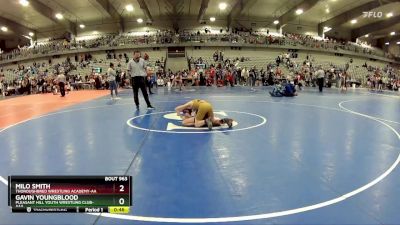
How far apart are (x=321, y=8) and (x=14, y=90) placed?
31.8m

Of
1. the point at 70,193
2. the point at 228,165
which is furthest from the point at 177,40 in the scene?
the point at 70,193

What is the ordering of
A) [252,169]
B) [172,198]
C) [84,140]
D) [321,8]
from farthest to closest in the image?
[321,8], [84,140], [252,169], [172,198]

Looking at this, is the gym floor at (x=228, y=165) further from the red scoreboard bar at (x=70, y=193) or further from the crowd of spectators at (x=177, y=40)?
the crowd of spectators at (x=177, y=40)

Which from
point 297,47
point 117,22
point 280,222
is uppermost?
point 117,22

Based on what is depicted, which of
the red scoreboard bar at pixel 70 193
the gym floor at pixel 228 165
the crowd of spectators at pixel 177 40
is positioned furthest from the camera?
the crowd of spectators at pixel 177 40

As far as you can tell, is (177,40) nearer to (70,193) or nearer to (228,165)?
(228,165)

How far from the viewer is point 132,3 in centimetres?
3294

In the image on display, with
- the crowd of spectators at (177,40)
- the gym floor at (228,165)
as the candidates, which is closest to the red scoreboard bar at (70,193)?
the gym floor at (228,165)

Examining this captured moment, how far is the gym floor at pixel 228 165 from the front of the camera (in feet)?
10.3

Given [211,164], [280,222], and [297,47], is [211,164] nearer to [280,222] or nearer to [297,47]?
[280,222]

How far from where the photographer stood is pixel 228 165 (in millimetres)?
4656

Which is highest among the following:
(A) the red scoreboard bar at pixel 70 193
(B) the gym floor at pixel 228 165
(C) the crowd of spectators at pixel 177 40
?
(C) the crowd of spectators at pixel 177 40

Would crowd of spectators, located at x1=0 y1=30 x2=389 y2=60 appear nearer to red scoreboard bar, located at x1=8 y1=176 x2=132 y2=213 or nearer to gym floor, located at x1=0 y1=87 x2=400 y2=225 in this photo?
gym floor, located at x1=0 y1=87 x2=400 y2=225

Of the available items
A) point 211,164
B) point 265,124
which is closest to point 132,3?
point 265,124
